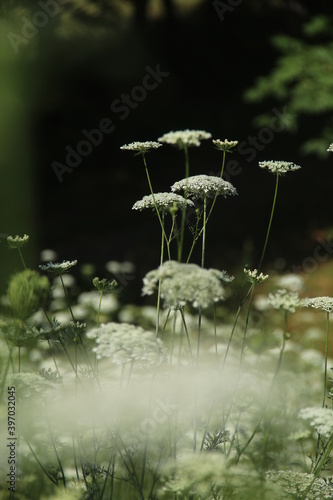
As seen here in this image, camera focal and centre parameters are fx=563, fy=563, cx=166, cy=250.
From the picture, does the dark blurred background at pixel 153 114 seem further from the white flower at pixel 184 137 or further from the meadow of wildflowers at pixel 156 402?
the white flower at pixel 184 137

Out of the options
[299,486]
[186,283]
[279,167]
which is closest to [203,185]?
[279,167]

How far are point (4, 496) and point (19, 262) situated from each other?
3.97 metres

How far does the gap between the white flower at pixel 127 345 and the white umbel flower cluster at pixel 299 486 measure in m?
0.45

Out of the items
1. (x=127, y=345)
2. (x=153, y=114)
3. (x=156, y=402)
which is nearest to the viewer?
(x=127, y=345)

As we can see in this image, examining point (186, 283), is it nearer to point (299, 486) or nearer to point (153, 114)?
point (299, 486)

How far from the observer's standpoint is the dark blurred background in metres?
5.91

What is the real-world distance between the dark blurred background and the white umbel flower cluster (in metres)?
3.78

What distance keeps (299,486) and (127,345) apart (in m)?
0.57

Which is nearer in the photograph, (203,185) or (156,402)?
(156,402)

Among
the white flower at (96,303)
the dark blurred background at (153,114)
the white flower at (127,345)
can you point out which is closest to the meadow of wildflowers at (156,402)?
the white flower at (127,345)

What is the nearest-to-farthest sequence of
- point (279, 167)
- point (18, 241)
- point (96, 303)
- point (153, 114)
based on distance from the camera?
point (18, 241) < point (279, 167) < point (96, 303) < point (153, 114)

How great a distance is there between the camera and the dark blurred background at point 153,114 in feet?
19.4

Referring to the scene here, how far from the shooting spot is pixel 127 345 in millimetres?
1129

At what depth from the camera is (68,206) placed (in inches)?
284
